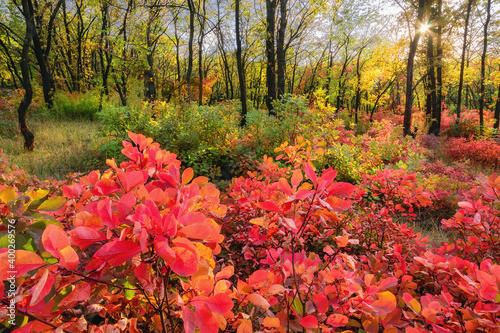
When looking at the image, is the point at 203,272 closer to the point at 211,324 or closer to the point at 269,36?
the point at 211,324

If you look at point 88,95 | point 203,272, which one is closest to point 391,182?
point 203,272

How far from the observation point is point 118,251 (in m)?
0.44

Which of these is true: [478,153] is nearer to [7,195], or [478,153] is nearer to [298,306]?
[298,306]

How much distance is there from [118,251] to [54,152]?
6.52 metres

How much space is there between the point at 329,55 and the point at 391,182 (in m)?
23.4

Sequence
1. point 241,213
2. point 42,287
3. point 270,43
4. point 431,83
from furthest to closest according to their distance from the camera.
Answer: point 431,83, point 270,43, point 241,213, point 42,287

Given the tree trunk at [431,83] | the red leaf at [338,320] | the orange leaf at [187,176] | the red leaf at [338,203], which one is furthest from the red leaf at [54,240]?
the tree trunk at [431,83]

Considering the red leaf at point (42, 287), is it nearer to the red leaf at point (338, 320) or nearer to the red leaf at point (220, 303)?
the red leaf at point (220, 303)

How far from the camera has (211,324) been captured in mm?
464

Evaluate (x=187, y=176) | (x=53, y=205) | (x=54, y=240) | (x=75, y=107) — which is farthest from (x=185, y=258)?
(x=75, y=107)

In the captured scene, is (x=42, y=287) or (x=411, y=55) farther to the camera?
(x=411, y=55)

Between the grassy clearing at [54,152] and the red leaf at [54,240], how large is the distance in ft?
14.9

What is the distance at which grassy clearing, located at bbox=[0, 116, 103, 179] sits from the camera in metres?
4.61

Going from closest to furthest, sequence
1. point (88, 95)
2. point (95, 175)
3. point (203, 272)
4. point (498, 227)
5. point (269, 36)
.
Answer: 1. point (203, 272)
2. point (95, 175)
3. point (498, 227)
4. point (269, 36)
5. point (88, 95)
